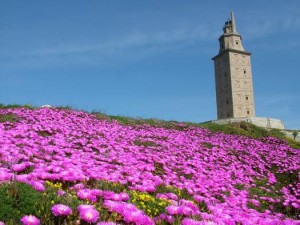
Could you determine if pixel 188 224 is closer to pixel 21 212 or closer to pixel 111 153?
pixel 21 212

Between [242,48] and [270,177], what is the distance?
7905cm

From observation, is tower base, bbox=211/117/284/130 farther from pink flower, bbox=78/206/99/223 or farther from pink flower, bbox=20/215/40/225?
pink flower, bbox=20/215/40/225

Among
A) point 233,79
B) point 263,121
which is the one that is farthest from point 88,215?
point 233,79

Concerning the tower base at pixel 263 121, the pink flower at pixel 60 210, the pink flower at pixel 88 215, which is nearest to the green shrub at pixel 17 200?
the pink flower at pixel 60 210

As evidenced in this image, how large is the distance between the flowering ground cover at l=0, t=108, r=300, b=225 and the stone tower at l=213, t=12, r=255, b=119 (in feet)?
207

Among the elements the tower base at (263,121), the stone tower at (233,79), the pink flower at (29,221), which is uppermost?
the stone tower at (233,79)

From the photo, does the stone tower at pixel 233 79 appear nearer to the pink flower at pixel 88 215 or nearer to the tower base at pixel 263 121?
the tower base at pixel 263 121

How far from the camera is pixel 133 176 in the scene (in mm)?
7852

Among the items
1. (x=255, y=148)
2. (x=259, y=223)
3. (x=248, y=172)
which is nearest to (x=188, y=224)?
(x=259, y=223)

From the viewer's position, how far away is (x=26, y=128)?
12016mm

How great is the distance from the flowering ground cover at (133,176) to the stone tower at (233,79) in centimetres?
6313

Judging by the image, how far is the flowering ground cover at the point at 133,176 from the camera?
423 cm

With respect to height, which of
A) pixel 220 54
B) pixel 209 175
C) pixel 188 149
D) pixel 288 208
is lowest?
pixel 288 208

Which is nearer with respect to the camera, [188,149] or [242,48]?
[188,149]
